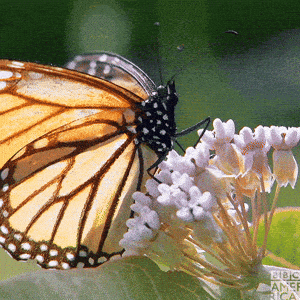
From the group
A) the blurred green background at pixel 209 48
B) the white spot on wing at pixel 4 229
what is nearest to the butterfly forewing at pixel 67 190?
the white spot on wing at pixel 4 229

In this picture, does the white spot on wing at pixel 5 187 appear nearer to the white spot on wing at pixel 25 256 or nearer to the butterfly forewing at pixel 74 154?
the butterfly forewing at pixel 74 154

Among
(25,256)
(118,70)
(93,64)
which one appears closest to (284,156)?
(118,70)

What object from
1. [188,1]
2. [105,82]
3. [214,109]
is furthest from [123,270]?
[188,1]

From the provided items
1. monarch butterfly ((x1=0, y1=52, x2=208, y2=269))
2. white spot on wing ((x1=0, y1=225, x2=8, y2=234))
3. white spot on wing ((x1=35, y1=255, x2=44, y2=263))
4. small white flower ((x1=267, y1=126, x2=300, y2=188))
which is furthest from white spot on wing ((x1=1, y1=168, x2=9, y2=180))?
small white flower ((x1=267, y1=126, x2=300, y2=188))

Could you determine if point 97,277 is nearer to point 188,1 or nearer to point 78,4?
point 188,1

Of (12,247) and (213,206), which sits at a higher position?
(213,206)

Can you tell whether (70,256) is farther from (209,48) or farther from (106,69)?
(209,48)

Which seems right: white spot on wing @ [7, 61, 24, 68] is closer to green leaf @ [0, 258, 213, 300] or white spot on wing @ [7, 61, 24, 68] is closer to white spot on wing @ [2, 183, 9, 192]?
white spot on wing @ [2, 183, 9, 192]
